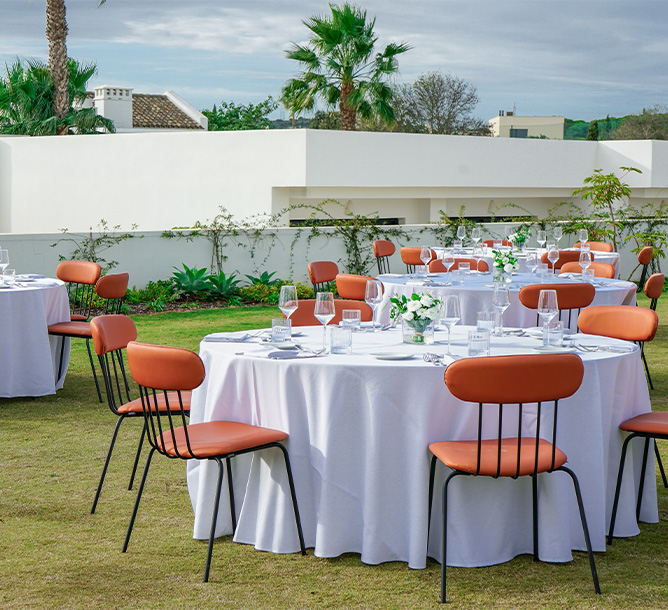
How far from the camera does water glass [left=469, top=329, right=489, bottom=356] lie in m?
3.95

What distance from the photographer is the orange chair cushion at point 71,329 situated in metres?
7.06

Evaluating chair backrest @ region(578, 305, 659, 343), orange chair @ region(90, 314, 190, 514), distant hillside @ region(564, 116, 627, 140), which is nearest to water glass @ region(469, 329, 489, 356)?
chair backrest @ region(578, 305, 659, 343)

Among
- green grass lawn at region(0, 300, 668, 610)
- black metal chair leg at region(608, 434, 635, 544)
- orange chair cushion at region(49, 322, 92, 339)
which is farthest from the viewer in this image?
orange chair cushion at region(49, 322, 92, 339)

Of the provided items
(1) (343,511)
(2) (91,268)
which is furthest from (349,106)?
(1) (343,511)

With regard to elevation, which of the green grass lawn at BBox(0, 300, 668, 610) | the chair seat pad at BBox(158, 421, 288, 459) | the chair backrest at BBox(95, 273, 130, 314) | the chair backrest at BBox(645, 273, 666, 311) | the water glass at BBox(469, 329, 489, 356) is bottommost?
the green grass lawn at BBox(0, 300, 668, 610)

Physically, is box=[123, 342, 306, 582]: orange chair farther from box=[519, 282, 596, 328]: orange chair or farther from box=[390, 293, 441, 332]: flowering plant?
box=[519, 282, 596, 328]: orange chair

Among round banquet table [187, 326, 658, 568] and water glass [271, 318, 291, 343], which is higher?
water glass [271, 318, 291, 343]

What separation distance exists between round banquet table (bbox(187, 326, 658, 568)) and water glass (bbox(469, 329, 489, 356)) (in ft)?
0.85

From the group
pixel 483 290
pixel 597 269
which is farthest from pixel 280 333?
pixel 597 269

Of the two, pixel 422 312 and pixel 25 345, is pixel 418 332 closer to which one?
pixel 422 312

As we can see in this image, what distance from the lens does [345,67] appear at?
74.7 ft

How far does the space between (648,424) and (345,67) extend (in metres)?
20.0

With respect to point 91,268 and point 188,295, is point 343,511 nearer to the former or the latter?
point 91,268

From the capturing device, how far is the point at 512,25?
140ft
